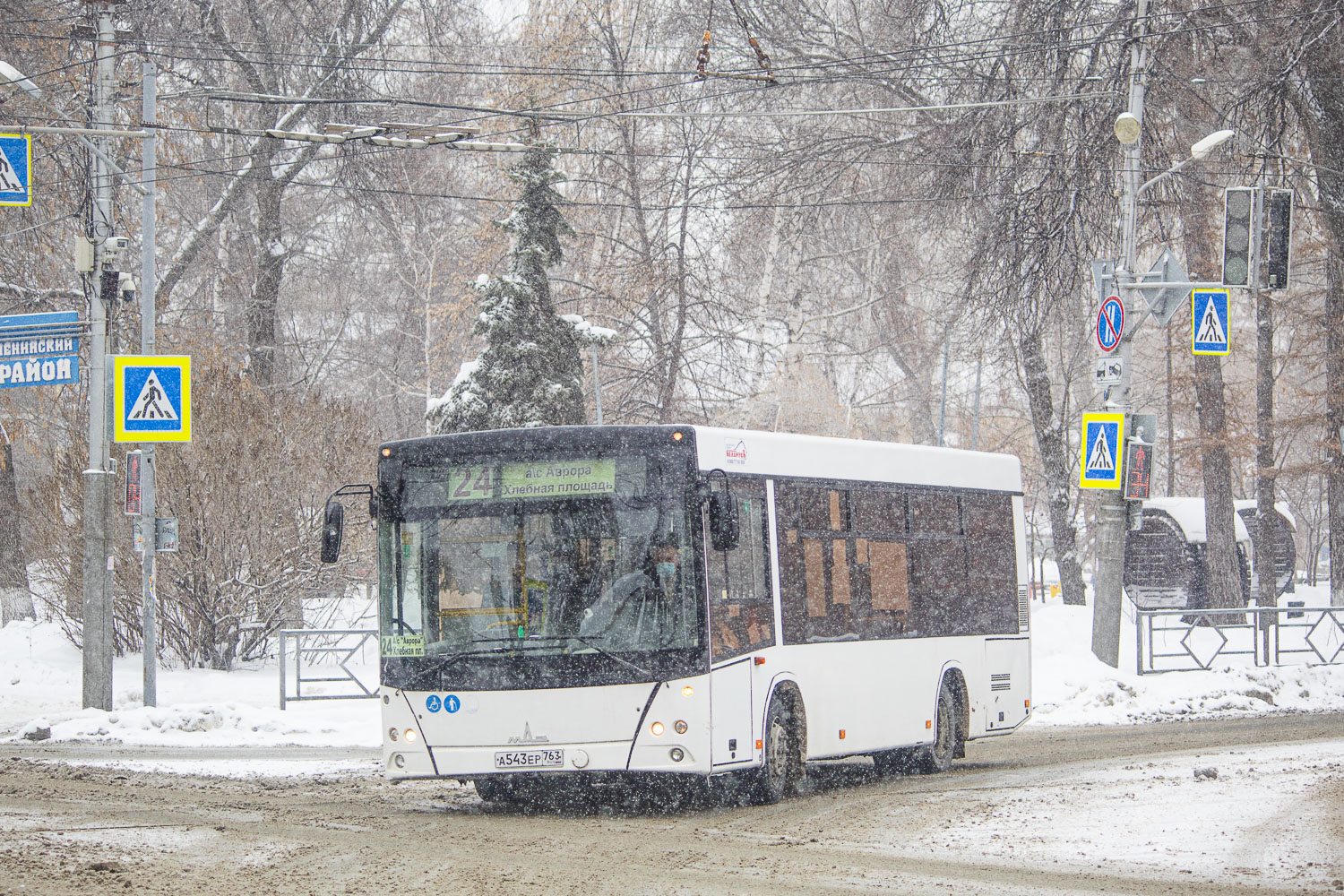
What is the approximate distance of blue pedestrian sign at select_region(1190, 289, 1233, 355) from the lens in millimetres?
20641

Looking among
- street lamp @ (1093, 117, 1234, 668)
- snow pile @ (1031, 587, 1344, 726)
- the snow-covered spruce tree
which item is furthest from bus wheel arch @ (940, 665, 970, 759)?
the snow-covered spruce tree

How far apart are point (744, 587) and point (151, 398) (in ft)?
28.0

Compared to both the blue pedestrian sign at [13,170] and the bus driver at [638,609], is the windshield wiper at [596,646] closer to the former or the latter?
the bus driver at [638,609]

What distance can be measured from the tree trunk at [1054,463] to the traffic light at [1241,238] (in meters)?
11.3

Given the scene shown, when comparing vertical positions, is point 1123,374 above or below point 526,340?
below

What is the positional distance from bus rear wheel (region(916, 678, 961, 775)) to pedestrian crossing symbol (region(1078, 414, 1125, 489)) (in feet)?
20.3

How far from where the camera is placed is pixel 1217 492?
3172cm

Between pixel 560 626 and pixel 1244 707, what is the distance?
487 inches

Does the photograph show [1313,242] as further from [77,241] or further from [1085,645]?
[77,241]

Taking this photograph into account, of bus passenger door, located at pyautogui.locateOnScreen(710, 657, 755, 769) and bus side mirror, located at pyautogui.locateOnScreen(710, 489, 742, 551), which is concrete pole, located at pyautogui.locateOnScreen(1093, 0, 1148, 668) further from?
bus side mirror, located at pyautogui.locateOnScreen(710, 489, 742, 551)

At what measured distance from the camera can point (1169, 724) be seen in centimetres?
1836

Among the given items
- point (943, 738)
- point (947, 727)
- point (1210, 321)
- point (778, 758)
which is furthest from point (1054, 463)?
point (778, 758)

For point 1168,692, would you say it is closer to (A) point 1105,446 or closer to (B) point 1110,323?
(A) point 1105,446

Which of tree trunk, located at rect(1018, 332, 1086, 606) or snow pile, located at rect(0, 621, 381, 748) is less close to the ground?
tree trunk, located at rect(1018, 332, 1086, 606)
